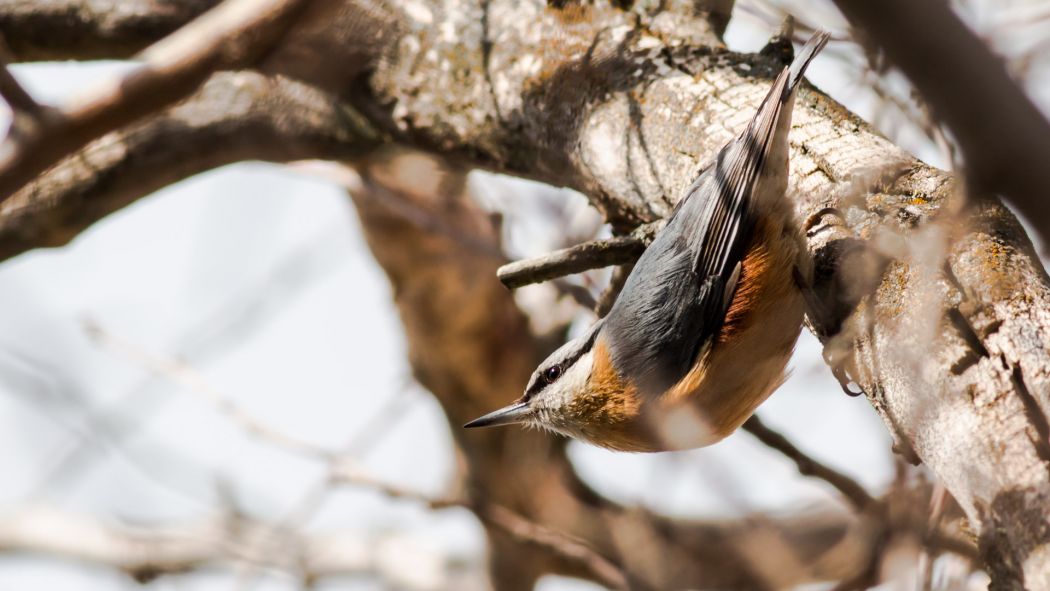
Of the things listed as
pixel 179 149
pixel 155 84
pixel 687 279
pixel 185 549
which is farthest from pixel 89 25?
pixel 185 549

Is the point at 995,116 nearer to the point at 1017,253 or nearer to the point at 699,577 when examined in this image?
the point at 1017,253

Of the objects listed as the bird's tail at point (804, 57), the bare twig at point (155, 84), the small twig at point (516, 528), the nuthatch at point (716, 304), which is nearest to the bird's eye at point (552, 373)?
the nuthatch at point (716, 304)

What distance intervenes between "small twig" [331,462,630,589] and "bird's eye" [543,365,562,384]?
456mm

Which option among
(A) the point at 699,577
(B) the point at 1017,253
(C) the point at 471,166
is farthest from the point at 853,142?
(A) the point at 699,577

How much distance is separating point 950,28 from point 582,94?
1797 mm

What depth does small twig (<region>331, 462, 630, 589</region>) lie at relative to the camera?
2.79 m

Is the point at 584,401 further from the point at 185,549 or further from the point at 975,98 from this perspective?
the point at 185,549

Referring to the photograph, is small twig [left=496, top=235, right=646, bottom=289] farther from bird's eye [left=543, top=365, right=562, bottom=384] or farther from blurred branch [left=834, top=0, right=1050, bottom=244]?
blurred branch [left=834, top=0, right=1050, bottom=244]

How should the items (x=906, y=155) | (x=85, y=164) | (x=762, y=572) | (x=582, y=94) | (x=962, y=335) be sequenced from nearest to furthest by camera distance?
A: (x=962, y=335), (x=906, y=155), (x=582, y=94), (x=85, y=164), (x=762, y=572)

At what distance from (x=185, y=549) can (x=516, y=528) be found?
3162mm

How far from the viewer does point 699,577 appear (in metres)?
4.33

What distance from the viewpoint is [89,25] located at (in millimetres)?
3059

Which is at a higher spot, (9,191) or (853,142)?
(853,142)

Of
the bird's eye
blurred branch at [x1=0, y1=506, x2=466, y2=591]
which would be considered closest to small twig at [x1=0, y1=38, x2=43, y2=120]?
the bird's eye
